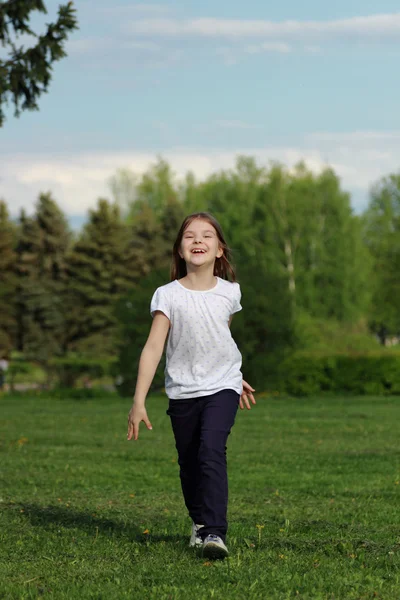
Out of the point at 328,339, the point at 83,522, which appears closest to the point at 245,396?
the point at 83,522

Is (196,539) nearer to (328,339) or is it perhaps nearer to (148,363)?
(148,363)

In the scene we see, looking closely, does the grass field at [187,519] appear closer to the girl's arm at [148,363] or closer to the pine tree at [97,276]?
the girl's arm at [148,363]

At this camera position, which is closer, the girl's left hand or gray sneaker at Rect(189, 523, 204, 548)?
gray sneaker at Rect(189, 523, 204, 548)

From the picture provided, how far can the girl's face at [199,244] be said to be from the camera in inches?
226

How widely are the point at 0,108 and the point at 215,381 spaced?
13.6 metres

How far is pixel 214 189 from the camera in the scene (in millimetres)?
60344

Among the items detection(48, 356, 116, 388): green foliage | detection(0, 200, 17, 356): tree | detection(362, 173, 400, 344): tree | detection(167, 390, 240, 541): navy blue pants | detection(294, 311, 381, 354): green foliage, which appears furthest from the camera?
detection(362, 173, 400, 344): tree

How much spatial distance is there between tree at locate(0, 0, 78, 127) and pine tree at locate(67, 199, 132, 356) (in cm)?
3664

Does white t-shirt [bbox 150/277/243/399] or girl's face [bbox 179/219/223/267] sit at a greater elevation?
girl's face [bbox 179/219/223/267]

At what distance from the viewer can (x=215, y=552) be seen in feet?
17.0

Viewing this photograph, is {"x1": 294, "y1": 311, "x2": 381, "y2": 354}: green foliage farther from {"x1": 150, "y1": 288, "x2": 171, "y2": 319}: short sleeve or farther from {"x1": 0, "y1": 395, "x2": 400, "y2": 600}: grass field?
{"x1": 150, "y1": 288, "x2": 171, "y2": 319}: short sleeve

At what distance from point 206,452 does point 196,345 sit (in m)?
0.61

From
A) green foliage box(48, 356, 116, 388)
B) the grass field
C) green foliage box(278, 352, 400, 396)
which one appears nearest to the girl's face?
the grass field

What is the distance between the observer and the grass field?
15.2 feet
